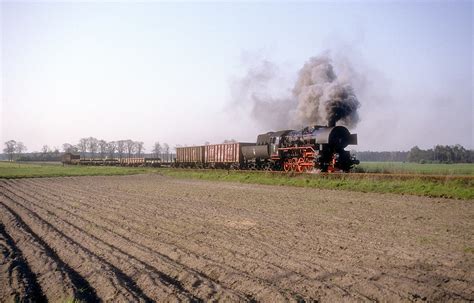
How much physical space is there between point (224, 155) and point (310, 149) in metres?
15.6

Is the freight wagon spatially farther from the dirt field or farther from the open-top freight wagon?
the dirt field

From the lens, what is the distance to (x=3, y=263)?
23.7 feet

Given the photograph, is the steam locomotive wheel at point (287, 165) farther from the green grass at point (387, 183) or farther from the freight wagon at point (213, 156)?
the freight wagon at point (213, 156)

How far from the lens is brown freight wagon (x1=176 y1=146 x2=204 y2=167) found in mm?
44562

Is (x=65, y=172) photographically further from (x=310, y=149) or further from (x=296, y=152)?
(x=310, y=149)

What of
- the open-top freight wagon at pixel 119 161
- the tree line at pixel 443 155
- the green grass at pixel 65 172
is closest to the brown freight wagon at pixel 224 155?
the green grass at pixel 65 172

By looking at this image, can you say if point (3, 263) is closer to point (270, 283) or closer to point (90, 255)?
point (90, 255)

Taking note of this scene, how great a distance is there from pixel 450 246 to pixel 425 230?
158 cm

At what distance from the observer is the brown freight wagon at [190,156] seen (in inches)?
1754

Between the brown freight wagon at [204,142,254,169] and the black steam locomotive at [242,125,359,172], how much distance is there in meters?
5.08

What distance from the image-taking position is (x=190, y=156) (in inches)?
1882

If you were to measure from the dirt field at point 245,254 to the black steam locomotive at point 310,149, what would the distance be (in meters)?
9.77

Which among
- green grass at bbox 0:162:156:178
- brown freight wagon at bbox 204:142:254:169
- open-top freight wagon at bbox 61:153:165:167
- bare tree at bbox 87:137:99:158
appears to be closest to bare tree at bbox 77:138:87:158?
bare tree at bbox 87:137:99:158

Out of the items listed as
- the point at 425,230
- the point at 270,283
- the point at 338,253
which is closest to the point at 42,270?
the point at 270,283
